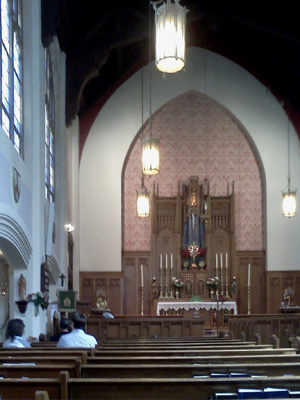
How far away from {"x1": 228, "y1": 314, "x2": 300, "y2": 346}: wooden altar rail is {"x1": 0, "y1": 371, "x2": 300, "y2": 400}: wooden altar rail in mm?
9703

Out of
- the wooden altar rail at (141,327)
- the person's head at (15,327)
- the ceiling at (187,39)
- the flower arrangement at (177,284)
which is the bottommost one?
the wooden altar rail at (141,327)

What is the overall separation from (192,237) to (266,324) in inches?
192

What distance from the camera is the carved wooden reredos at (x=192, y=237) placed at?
56.6 feet

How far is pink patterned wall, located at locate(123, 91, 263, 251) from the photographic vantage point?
17656 millimetres

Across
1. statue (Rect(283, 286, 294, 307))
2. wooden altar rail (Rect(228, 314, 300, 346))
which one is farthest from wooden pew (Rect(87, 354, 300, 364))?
statue (Rect(283, 286, 294, 307))

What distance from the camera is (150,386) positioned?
3283mm

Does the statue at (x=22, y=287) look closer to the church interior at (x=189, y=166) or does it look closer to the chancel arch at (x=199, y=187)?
the church interior at (x=189, y=166)

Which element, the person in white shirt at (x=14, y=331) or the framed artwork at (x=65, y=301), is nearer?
the person in white shirt at (x=14, y=331)

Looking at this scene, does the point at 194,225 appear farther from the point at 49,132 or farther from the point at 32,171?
the point at 32,171

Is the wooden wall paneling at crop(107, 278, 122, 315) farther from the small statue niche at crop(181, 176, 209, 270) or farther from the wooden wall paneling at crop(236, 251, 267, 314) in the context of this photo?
the wooden wall paneling at crop(236, 251, 267, 314)

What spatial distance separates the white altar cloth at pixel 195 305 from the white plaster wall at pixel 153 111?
71.9 inches

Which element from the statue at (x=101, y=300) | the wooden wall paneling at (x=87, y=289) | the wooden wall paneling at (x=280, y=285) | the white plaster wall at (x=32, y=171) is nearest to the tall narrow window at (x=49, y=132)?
the white plaster wall at (x=32, y=171)

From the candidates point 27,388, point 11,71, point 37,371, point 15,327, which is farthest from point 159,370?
point 11,71

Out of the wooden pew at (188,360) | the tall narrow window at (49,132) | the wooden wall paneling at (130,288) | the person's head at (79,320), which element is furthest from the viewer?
the wooden wall paneling at (130,288)
